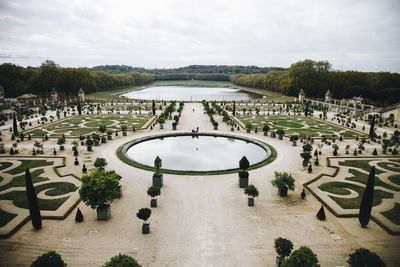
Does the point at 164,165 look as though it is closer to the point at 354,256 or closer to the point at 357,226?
the point at 357,226

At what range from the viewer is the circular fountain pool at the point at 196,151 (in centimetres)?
2867

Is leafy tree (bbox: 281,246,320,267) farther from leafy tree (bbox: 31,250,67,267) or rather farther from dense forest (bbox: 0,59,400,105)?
dense forest (bbox: 0,59,400,105)

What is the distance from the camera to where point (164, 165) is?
28484 millimetres

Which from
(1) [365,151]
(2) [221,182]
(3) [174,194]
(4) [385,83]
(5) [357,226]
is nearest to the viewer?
(5) [357,226]

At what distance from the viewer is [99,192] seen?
16.5 meters

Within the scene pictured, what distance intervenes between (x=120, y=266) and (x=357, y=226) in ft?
49.3

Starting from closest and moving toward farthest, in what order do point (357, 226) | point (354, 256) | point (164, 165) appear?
point (354, 256) → point (357, 226) → point (164, 165)

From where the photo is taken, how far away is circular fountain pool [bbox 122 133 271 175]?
28.7 metres

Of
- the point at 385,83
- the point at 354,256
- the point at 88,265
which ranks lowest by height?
the point at 88,265

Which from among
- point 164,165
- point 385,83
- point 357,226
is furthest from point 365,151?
point 385,83

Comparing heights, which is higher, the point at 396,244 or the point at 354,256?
the point at 354,256

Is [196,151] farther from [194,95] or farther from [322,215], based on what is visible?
[194,95]

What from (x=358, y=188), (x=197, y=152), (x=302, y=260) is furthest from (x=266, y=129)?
(x=302, y=260)

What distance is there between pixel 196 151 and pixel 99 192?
18750 mm
